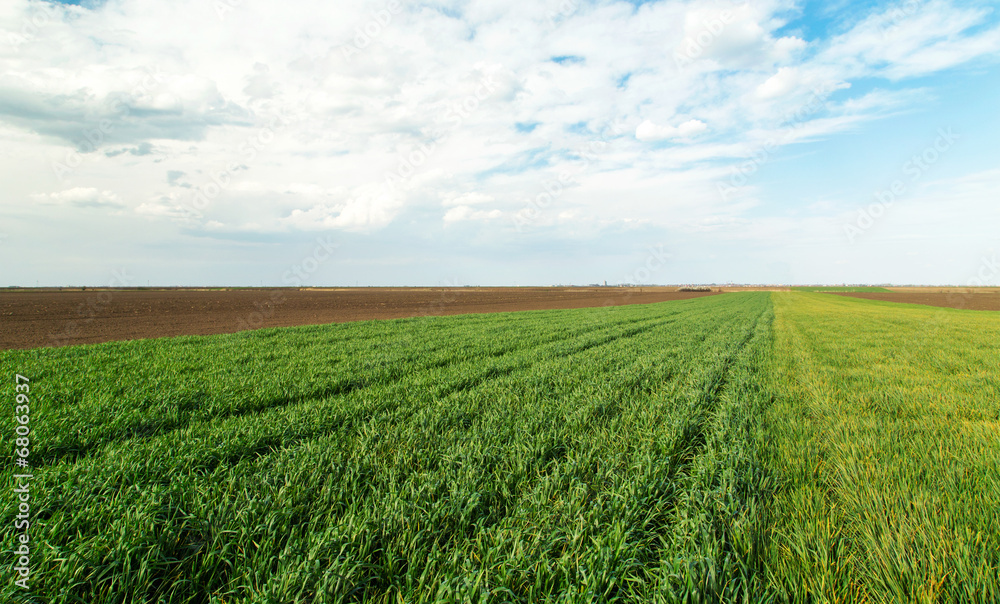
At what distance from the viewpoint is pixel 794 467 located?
170 inches

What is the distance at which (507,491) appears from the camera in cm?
370

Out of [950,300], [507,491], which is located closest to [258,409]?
[507,491]

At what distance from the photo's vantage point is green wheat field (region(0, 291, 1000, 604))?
260 centimetres

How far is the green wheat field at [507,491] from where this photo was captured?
2602 mm

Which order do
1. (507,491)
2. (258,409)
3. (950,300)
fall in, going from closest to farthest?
(507,491) < (258,409) < (950,300)

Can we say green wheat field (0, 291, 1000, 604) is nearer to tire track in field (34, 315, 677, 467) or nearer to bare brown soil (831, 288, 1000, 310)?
tire track in field (34, 315, 677, 467)

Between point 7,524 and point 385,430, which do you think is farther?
point 385,430

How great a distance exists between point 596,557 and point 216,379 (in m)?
8.57

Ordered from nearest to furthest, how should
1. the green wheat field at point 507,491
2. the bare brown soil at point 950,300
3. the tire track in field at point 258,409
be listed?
1. the green wheat field at point 507,491
2. the tire track in field at point 258,409
3. the bare brown soil at point 950,300

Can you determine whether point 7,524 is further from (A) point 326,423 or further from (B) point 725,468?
(B) point 725,468

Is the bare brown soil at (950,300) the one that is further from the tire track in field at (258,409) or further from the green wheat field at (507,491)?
the tire track in field at (258,409)

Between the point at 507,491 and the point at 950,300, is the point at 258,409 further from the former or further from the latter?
the point at 950,300

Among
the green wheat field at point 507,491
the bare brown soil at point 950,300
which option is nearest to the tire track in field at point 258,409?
the green wheat field at point 507,491

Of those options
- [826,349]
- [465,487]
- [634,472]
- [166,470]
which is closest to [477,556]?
[465,487]
